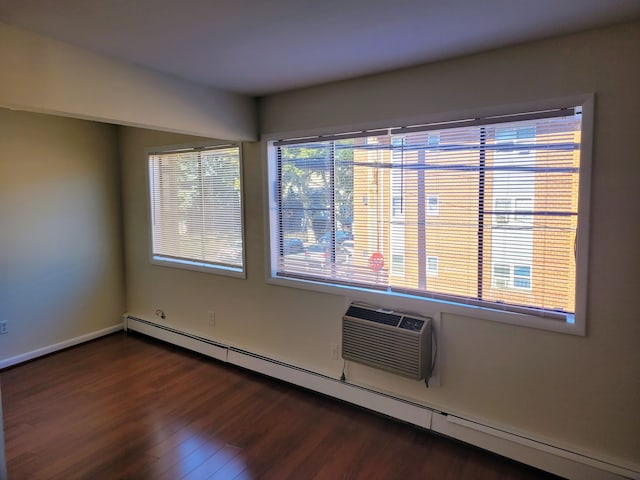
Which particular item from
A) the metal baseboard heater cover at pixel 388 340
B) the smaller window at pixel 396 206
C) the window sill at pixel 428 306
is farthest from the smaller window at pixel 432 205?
the metal baseboard heater cover at pixel 388 340

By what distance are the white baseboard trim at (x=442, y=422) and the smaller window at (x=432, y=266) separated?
865 mm

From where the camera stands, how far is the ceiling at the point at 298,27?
62.9 inches

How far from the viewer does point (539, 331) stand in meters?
2.16

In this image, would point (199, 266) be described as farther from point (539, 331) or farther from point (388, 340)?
point (539, 331)

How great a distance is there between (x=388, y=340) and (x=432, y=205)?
0.90 m

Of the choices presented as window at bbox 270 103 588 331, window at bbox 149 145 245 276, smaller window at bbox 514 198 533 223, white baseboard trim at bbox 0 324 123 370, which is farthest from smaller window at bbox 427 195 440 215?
white baseboard trim at bbox 0 324 123 370

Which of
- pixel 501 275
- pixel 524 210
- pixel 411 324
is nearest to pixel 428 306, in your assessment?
pixel 411 324

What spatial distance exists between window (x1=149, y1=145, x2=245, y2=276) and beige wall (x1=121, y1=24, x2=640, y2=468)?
1.59 ft

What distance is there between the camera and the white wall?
1.80 meters

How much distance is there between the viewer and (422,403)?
8.44ft

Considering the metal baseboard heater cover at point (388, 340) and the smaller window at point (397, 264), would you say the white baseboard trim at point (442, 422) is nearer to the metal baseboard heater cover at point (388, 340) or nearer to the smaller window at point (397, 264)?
the metal baseboard heater cover at point (388, 340)

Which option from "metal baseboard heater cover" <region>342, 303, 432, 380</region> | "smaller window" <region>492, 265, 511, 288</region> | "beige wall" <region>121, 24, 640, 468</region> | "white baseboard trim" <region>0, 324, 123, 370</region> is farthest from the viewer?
"white baseboard trim" <region>0, 324, 123, 370</region>

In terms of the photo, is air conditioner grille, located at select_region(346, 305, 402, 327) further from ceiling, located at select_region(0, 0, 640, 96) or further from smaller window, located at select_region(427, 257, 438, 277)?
ceiling, located at select_region(0, 0, 640, 96)

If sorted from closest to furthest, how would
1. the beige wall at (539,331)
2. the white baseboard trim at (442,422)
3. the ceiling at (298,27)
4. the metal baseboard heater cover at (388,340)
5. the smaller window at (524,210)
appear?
the ceiling at (298,27) → the beige wall at (539,331) → the white baseboard trim at (442,422) → the smaller window at (524,210) → the metal baseboard heater cover at (388,340)
